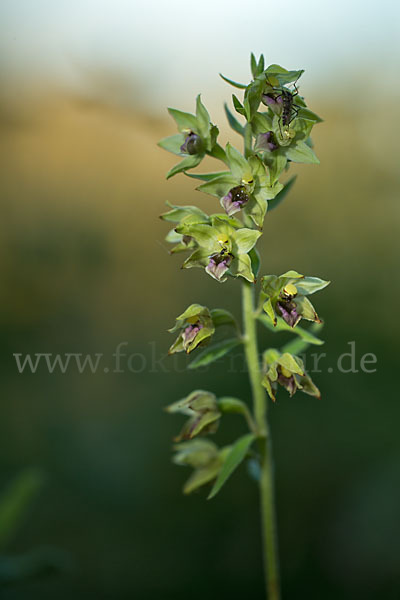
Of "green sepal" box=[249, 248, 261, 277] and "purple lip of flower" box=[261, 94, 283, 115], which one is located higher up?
"purple lip of flower" box=[261, 94, 283, 115]

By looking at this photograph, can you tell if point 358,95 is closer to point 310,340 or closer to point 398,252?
point 398,252

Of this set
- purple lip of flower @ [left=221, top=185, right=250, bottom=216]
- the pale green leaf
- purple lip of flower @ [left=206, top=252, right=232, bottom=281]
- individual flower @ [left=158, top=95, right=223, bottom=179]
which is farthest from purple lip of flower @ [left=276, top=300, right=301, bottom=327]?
individual flower @ [left=158, top=95, right=223, bottom=179]

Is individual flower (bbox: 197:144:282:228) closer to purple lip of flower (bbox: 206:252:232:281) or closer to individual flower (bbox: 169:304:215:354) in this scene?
purple lip of flower (bbox: 206:252:232:281)

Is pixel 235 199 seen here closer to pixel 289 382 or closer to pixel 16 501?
pixel 289 382

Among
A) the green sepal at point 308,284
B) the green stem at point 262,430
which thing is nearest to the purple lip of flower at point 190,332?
the green stem at point 262,430

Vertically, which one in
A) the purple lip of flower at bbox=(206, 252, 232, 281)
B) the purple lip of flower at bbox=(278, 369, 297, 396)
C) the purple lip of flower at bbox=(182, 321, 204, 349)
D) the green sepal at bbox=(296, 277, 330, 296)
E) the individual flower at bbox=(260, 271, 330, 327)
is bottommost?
the purple lip of flower at bbox=(278, 369, 297, 396)

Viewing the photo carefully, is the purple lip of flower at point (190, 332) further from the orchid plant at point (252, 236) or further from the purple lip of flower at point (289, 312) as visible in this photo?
the purple lip of flower at point (289, 312)
